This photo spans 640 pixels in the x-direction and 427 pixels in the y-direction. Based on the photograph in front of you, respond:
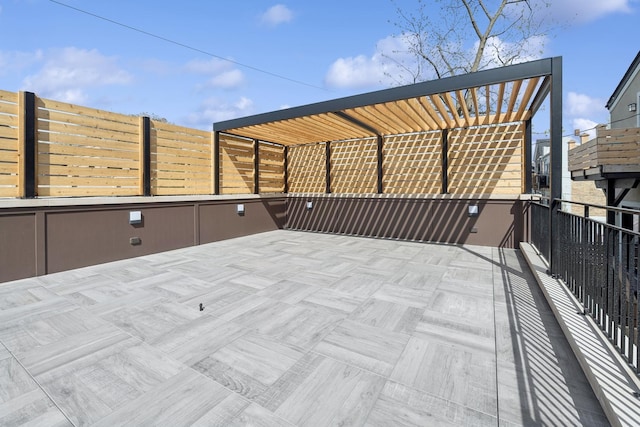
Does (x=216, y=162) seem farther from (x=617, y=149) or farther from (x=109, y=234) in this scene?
(x=617, y=149)

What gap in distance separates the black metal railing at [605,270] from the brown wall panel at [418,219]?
2.51 meters

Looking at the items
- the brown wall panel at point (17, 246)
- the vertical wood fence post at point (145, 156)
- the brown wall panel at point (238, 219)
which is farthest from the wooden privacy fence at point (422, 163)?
the brown wall panel at point (17, 246)

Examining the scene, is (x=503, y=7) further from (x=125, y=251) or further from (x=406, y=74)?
(x=125, y=251)

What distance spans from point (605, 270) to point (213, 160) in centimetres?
602

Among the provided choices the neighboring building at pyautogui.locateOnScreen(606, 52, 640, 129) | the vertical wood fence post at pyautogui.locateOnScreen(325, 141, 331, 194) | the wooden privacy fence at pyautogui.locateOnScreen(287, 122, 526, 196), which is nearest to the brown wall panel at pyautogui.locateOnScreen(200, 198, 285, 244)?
the wooden privacy fence at pyautogui.locateOnScreen(287, 122, 526, 196)

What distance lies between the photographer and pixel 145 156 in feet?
16.5

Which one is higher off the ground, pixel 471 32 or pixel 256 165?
pixel 471 32

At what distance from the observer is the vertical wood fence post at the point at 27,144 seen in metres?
3.73

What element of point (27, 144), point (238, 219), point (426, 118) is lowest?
point (238, 219)

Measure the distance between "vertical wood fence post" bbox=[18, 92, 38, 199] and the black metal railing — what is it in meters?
5.61

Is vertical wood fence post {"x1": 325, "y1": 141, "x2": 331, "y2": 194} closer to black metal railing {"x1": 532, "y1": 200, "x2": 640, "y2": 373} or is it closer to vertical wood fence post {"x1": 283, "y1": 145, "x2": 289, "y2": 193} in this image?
vertical wood fence post {"x1": 283, "y1": 145, "x2": 289, "y2": 193}

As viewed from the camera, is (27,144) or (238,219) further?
(238,219)

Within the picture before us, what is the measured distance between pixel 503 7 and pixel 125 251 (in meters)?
12.0

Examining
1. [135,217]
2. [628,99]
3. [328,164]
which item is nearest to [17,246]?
[135,217]
